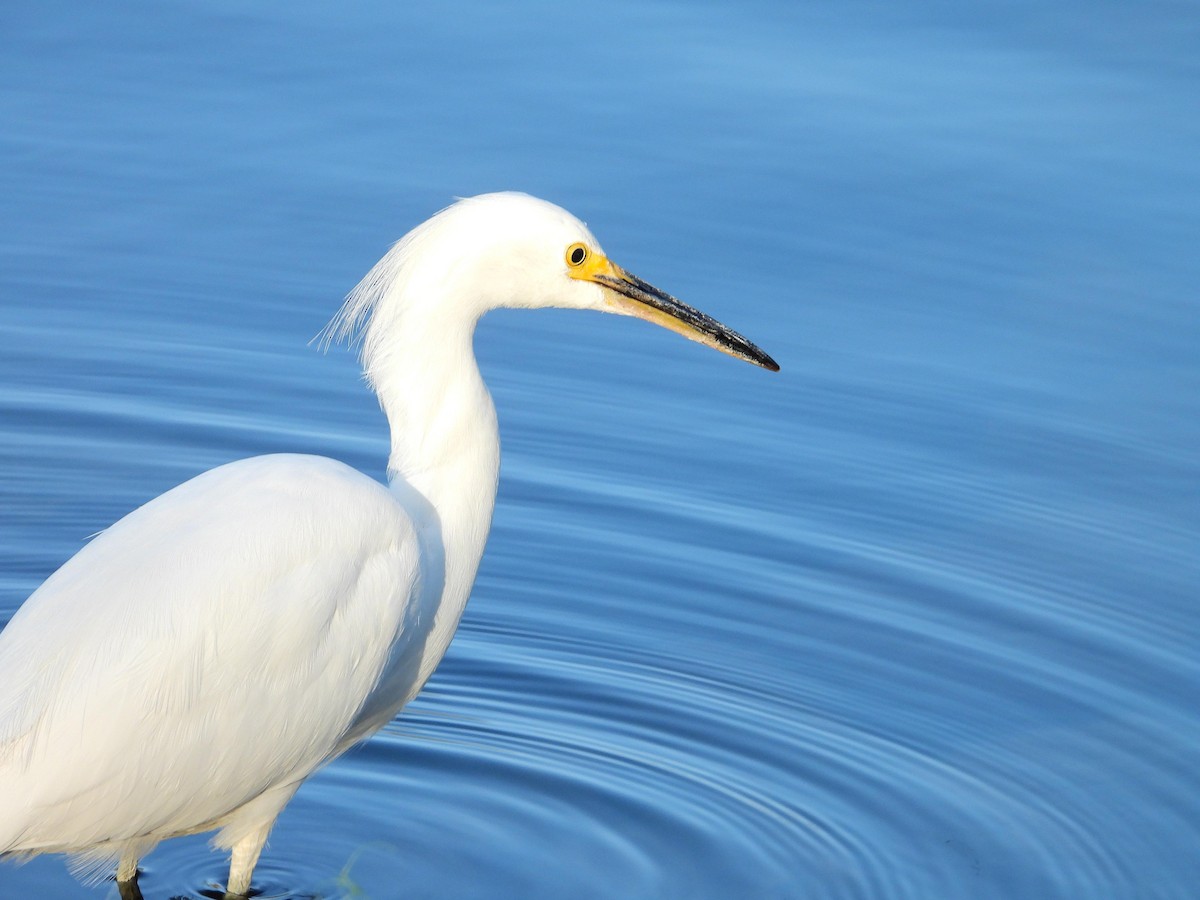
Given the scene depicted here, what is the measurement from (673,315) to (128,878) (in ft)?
7.33

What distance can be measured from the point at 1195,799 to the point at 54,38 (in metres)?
6.90

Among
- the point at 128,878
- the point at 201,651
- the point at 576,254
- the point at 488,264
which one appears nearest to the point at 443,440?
the point at 488,264

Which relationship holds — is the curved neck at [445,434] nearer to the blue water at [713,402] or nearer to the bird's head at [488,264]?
the bird's head at [488,264]

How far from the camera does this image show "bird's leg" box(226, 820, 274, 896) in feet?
18.5


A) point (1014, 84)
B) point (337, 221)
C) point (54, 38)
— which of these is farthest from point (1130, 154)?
point (54, 38)

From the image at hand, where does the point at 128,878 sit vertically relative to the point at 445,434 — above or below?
below

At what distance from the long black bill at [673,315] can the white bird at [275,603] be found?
0.01 metres

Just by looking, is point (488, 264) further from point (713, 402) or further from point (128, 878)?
point (713, 402)

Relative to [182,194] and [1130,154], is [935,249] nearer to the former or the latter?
[1130,154]

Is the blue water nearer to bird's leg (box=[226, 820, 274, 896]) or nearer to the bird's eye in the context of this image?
bird's leg (box=[226, 820, 274, 896])

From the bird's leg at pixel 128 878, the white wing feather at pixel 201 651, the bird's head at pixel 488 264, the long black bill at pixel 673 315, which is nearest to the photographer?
the white wing feather at pixel 201 651

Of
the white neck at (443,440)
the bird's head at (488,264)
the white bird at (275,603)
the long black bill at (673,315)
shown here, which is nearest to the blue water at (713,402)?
the white bird at (275,603)

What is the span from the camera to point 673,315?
5.91 m

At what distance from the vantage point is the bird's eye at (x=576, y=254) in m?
5.58
